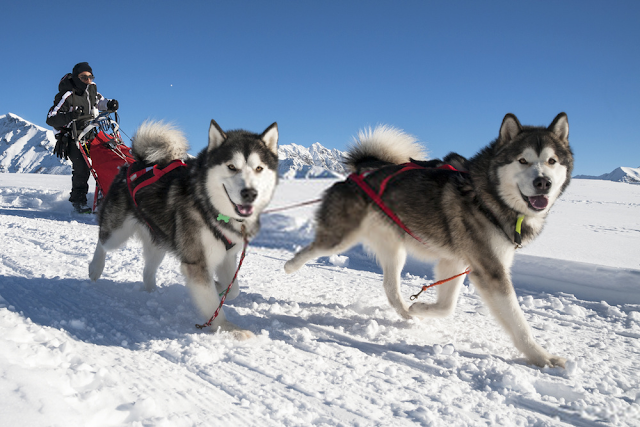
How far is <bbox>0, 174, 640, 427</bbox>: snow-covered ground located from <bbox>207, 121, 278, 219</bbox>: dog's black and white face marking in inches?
14.6

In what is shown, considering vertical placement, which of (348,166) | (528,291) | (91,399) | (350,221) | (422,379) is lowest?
(91,399)

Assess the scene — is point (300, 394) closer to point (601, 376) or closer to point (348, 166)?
point (601, 376)

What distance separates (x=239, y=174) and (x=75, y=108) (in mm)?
5171

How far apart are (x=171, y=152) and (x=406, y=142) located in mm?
2031

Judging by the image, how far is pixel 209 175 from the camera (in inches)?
96.6

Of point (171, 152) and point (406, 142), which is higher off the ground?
point (406, 142)

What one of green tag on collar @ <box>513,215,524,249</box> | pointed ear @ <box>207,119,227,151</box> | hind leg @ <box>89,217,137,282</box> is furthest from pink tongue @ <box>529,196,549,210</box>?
hind leg @ <box>89,217,137,282</box>

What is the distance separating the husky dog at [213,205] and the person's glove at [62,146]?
438 centimetres

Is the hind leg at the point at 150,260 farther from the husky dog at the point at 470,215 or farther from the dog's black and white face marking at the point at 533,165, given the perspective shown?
the dog's black and white face marking at the point at 533,165

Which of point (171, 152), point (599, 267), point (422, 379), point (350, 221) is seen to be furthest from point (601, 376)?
point (171, 152)

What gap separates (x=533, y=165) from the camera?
2.28 meters

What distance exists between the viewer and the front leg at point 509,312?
2.20m

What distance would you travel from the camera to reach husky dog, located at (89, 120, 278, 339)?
2.36 meters

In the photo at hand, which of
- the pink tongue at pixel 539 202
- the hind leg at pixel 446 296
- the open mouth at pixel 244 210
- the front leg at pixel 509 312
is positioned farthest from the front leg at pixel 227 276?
the pink tongue at pixel 539 202
